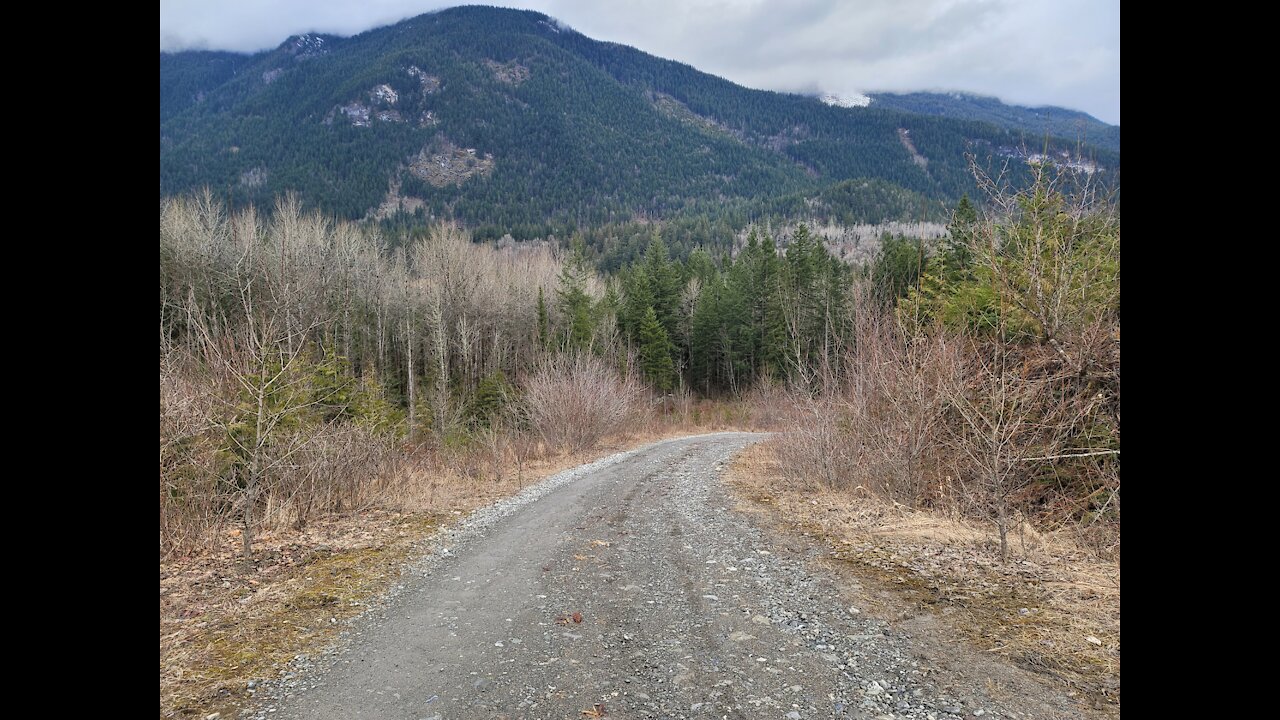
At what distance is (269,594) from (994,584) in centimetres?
674

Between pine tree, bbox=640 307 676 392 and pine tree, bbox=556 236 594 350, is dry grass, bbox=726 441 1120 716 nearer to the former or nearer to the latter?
pine tree, bbox=556 236 594 350

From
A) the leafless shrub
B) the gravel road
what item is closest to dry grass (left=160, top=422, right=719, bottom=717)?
the gravel road

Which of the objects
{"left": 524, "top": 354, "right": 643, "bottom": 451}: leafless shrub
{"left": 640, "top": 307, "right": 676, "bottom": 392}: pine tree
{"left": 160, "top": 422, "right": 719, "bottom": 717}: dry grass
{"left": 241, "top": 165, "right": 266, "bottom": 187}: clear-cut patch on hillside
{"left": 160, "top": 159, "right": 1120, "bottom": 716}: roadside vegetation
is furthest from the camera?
{"left": 241, "top": 165, "right": 266, "bottom": 187}: clear-cut patch on hillside

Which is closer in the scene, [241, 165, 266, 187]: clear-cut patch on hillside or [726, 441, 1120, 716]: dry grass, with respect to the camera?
[726, 441, 1120, 716]: dry grass

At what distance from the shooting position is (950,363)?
7770 mm

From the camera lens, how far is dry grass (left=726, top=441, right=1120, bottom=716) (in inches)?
157

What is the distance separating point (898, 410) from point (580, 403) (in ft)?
40.0

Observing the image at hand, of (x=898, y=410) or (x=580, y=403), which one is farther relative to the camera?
(x=580, y=403)

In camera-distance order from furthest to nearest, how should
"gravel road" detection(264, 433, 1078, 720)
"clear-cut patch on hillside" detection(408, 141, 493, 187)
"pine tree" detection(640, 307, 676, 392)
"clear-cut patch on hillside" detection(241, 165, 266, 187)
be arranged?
"clear-cut patch on hillside" detection(408, 141, 493, 187) < "clear-cut patch on hillside" detection(241, 165, 266, 187) < "pine tree" detection(640, 307, 676, 392) < "gravel road" detection(264, 433, 1078, 720)

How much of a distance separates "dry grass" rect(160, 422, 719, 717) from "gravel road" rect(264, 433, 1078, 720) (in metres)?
0.34

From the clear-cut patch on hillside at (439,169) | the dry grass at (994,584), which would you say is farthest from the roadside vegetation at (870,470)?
the clear-cut patch on hillside at (439,169)

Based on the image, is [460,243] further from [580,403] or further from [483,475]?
[483,475]
